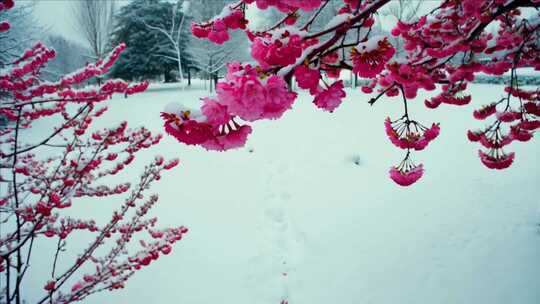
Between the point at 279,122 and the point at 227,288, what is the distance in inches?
288

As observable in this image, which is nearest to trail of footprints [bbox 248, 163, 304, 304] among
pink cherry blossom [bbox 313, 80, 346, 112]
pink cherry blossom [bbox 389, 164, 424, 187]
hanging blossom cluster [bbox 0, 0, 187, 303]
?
hanging blossom cluster [bbox 0, 0, 187, 303]

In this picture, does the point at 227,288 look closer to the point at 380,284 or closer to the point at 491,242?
the point at 380,284

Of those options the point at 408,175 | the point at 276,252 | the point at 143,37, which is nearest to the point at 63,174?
the point at 276,252

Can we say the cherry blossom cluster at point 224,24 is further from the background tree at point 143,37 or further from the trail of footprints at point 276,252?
the background tree at point 143,37

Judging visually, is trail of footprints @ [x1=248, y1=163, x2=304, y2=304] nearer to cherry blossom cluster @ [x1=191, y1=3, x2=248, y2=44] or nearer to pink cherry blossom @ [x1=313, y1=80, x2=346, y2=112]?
→ pink cherry blossom @ [x1=313, y1=80, x2=346, y2=112]

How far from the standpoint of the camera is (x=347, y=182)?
5230mm

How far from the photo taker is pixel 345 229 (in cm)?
390

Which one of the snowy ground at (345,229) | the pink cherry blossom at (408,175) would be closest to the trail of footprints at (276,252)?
the snowy ground at (345,229)

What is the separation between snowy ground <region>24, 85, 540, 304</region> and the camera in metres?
2.90

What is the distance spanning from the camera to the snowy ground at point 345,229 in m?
2.90

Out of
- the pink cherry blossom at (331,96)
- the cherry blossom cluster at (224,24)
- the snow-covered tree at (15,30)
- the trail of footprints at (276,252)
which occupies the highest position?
the snow-covered tree at (15,30)

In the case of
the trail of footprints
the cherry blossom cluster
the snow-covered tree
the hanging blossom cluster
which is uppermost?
the snow-covered tree

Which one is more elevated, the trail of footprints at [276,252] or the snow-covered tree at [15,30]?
the snow-covered tree at [15,30]

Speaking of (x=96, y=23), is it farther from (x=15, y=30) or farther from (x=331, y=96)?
(x=331, y=96)
